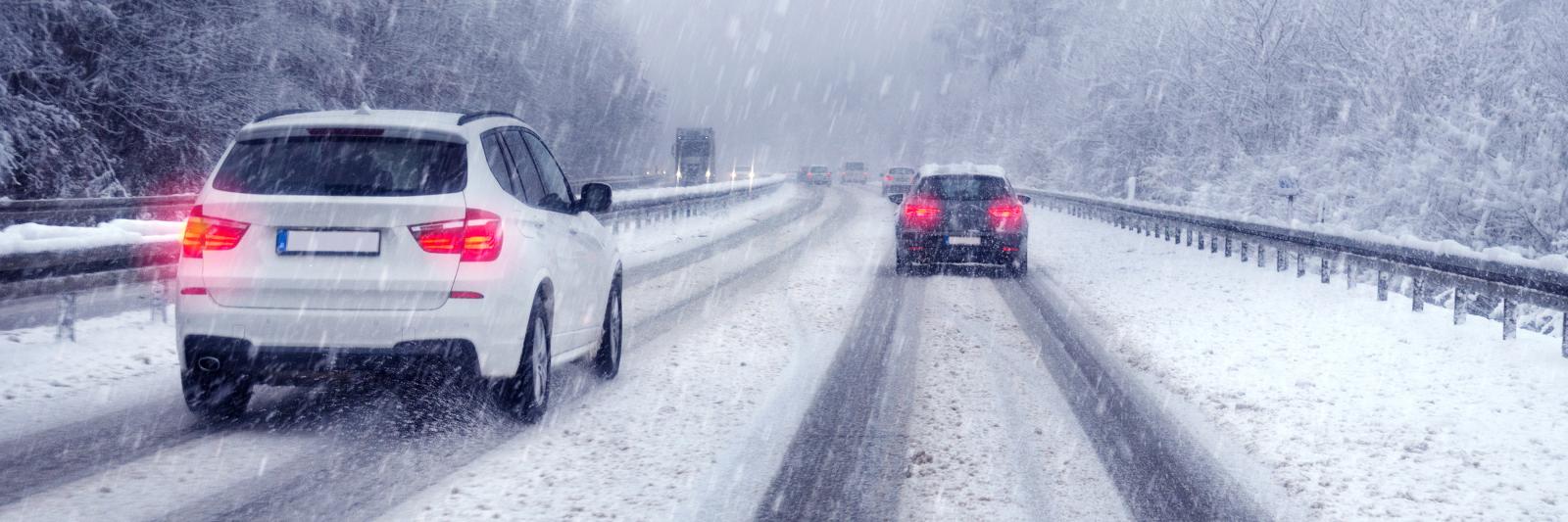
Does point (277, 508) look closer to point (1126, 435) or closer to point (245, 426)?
point (245, 426)

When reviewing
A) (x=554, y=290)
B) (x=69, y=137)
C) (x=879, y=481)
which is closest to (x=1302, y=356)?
(x=879, y=481)

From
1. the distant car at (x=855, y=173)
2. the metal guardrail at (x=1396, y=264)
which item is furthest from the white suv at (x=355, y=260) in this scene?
the distant car at (x=855, y=173)

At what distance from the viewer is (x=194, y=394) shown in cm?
565

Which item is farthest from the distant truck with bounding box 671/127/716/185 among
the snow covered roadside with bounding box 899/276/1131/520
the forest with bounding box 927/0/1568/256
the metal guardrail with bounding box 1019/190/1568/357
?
the snow covered roadside with bounding box 899/276/1131/520

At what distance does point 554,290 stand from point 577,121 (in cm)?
→ 6185

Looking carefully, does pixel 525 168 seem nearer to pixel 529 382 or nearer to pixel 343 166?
pixel 343 166

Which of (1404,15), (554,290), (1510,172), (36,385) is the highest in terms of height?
(1404,15)

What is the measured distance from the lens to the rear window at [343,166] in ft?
17.1

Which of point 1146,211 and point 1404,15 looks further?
point 1404,15

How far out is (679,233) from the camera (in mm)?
22922

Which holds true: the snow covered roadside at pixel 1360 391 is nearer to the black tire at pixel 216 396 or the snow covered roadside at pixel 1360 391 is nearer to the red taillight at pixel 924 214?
the red taillight at pixel 924 214

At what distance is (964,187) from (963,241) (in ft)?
2.36

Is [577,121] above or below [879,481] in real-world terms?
above

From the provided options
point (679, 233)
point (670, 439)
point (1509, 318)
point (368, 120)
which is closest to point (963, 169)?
point (1509, 318)
